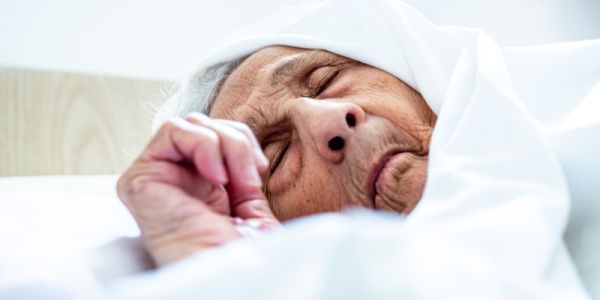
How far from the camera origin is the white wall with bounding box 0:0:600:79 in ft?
4.58

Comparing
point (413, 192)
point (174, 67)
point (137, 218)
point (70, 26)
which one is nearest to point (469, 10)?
point (174, 67)

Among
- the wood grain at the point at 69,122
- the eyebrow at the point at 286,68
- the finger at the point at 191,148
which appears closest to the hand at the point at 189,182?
the finger at the point at 191,148

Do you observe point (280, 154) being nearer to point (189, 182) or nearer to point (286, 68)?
point (286, 68)

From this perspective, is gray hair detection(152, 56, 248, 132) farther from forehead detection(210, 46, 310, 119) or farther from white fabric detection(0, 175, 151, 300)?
white fabric detection(0, 175, 151, 300)

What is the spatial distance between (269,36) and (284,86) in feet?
0.51

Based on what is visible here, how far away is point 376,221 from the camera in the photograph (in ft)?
1.17

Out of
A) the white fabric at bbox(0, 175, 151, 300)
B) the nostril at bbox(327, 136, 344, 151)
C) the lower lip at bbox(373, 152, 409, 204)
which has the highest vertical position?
the nostril at bbox(327, 136, 344, 151)

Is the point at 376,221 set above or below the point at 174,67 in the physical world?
above

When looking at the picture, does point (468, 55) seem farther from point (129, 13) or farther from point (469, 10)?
point (469, 10)

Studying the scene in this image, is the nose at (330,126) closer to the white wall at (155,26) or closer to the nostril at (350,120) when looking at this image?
the nostril at (350,120)

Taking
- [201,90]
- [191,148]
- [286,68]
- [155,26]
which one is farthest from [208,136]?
[155,26]

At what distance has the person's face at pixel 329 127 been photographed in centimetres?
65

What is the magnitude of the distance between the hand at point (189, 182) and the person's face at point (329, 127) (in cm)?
17

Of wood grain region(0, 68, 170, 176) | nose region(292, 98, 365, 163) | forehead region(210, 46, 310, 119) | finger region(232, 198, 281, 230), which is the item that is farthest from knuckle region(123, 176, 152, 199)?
wood grain region(0, 68, 170, 176)
